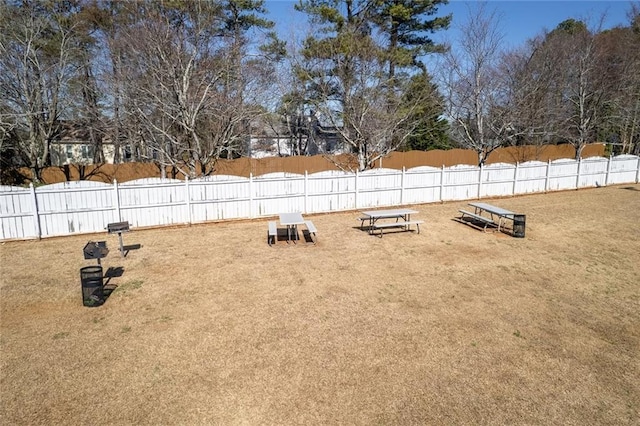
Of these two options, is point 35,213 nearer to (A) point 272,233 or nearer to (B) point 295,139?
(A) point 272,233

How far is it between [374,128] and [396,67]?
5902mm

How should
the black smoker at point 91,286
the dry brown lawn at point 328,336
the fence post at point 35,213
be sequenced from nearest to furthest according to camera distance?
the dry brown lawn at point 328,336, the black smoker at point 91,286, the fence post at point 35,213

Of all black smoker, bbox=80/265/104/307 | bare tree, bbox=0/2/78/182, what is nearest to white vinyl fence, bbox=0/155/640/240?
black smoker, bbox=80/265/104/307

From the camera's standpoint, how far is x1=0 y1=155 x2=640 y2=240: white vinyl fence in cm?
1082

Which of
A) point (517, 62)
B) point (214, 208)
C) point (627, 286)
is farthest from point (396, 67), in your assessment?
point (627, 286)

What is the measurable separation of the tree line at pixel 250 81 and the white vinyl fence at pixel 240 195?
6.84 feet

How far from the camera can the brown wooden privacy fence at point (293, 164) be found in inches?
790

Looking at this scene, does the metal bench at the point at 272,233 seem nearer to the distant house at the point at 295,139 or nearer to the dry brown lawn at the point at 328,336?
the dry brown lawn at the point at 328,336

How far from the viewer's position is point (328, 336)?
5523 mm

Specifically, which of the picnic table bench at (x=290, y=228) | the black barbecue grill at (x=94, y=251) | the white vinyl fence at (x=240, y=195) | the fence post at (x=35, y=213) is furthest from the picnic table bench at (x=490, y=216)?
the fence post at (x=35, y=213)

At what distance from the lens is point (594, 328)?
576 centimetres

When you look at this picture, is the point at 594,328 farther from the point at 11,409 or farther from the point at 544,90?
the point at 544,90

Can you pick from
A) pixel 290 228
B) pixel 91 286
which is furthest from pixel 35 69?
pixel 91 286

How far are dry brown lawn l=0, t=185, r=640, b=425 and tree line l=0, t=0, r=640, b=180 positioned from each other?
757 cm
